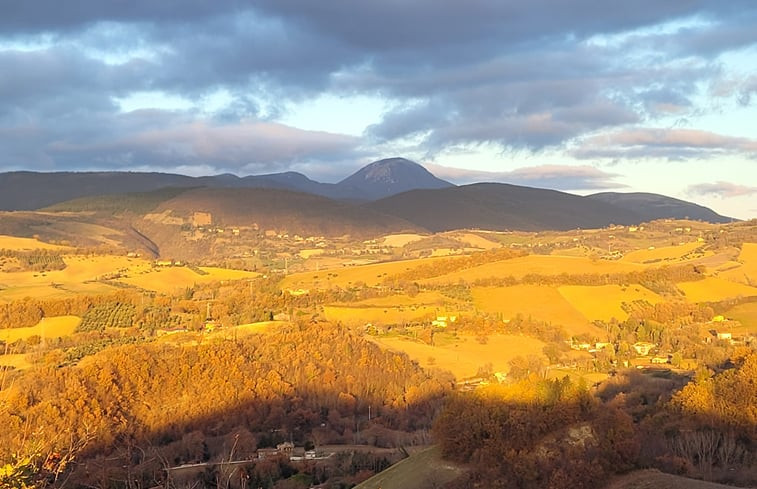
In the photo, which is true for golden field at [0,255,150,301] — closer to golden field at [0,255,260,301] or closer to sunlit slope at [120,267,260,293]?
golden field at [0,255,260,301]

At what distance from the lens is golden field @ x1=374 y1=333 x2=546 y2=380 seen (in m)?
68.3

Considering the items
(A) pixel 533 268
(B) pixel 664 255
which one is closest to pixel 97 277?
(A) pixel 533 268

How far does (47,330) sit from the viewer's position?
72.0m

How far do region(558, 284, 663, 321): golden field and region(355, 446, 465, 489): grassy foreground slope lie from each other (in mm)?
53744

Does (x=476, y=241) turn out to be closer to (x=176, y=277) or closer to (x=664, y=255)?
(x=664, y=255)

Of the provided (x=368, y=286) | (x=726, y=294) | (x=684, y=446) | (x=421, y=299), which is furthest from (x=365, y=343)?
(x=726, y=294)

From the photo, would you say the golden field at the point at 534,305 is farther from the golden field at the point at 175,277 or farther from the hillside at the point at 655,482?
the hillside at the point at 655,482

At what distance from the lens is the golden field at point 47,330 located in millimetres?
69662

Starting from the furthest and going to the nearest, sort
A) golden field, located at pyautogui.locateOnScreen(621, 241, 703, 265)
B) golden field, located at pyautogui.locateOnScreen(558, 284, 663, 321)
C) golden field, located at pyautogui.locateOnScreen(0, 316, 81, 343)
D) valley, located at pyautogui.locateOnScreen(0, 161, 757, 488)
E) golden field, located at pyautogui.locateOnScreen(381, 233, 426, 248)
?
golden field, located at pyautogui.locateOnScreen(381, 233, 426, 248), golden field, located at pyautogui.locateOnScreen(621, 241, 703, 265), golden field, located at pyautogui.locateOnScreen(558, 284, 663, 321), golden field, located at pyautogui.locateOnScreen(0, 316, 81, 343), valley, located at pyautogui.locateOnScreen(0, 161, 757, 488)

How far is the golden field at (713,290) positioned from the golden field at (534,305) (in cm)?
1588

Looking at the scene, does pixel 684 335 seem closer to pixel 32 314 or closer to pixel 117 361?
pixel 117 361

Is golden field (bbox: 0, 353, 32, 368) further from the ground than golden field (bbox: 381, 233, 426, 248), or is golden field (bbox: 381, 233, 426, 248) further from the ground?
golden field (bbox: 381, 233, 426, 248)

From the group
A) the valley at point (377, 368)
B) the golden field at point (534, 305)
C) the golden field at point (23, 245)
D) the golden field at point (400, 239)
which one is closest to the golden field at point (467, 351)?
the valley at point (377, 368)

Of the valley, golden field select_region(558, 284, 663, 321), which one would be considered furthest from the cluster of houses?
golden field select_region(558, 284, 663, 321)
